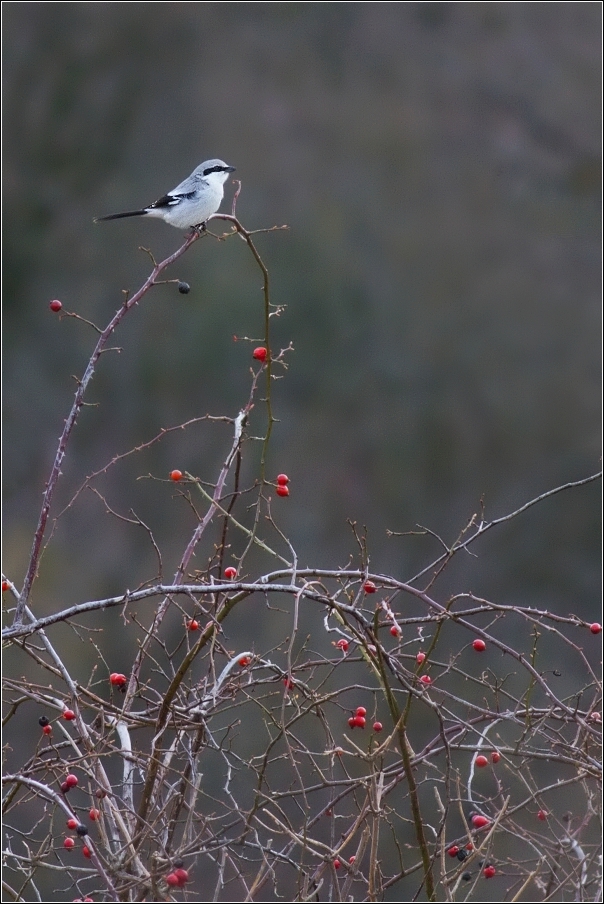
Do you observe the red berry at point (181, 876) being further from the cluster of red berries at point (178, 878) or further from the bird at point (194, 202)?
the bird at point (194, 202)

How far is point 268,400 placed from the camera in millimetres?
1727

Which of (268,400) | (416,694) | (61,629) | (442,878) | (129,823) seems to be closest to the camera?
(416,694)

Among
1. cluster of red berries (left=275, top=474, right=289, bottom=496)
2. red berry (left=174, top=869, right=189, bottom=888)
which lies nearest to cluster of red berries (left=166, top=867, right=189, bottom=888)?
red berry (left=174, top=869, right=189, bottom=888)

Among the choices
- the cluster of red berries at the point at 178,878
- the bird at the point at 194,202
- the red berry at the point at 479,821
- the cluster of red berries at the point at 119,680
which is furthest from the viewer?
the bird at the point at 194,202

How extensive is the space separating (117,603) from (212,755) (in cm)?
517

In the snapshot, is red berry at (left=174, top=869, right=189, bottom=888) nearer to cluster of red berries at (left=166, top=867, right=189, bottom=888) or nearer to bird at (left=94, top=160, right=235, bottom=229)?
cluster of red berries at (left=166, top=867, right=189, bottom=888)

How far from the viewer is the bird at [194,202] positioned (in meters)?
4.06

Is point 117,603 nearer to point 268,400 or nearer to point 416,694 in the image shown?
point 268,400

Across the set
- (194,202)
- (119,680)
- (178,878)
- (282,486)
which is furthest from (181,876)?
(194,202)

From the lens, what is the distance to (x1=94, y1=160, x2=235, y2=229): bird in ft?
13.3

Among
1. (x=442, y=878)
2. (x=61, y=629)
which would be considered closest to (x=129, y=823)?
(x=442, y=878)

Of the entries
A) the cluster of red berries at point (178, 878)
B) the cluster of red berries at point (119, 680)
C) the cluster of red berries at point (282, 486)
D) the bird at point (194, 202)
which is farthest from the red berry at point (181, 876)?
the bird at point (194, 202)

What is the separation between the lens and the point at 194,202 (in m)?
4.07

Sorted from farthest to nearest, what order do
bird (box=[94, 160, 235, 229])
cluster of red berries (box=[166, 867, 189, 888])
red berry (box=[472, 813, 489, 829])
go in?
1. bird (box=[94, 160, 235, 229])
2. red berry (box=[472, 813, 489, 829])
3. cluster of red berries (box=[166, 867, 189, 888])
